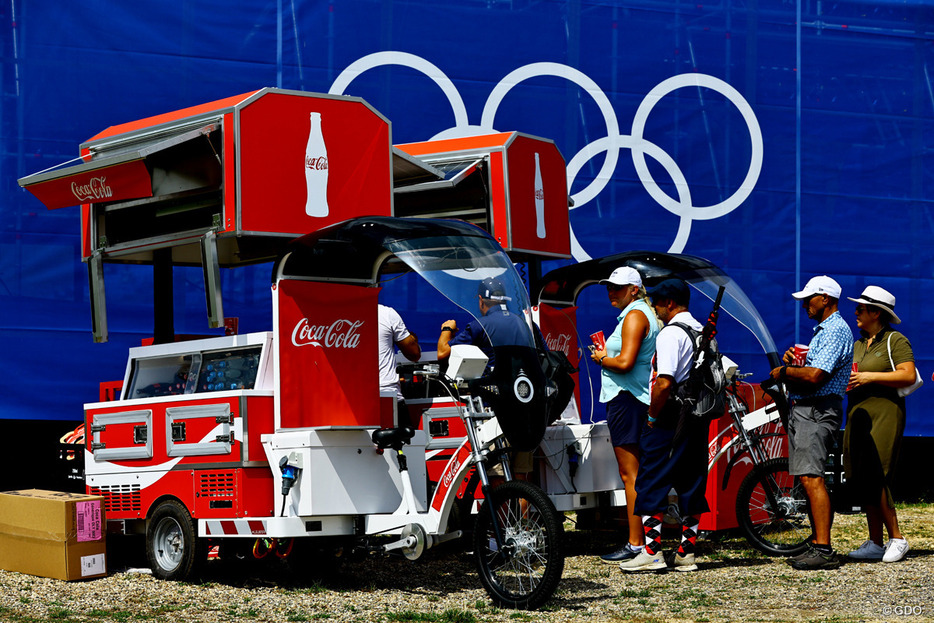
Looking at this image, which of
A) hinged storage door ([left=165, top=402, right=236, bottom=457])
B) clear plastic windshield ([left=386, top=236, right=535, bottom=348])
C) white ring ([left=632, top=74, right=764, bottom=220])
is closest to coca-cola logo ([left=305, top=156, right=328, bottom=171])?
clear plastic windshield ([left=386, top=236, right=535, bottom=348])

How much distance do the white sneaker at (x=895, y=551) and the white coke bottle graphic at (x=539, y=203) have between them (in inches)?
130

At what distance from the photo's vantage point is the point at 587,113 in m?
10.8

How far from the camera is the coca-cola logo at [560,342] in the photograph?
8.46 metres

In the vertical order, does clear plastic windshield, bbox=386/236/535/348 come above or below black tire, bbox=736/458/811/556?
above

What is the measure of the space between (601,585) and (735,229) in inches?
218

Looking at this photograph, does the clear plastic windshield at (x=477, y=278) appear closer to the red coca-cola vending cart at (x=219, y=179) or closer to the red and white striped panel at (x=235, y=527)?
the red coca-cola vending cart at (x=219, y=179)

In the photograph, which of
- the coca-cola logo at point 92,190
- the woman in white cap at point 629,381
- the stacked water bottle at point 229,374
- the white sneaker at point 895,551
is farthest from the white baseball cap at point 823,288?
the coca-cola logo at point 92,190

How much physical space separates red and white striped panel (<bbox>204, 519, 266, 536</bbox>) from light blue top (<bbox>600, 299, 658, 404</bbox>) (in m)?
2.16

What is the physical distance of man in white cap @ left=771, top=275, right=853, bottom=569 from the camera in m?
6.68

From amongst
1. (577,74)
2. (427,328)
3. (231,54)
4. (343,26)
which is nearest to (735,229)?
(577,74)

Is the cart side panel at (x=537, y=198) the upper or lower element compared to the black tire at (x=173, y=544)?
upper

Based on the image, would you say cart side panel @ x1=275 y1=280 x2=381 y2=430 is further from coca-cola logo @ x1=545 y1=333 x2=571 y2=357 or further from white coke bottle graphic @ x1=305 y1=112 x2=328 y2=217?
coca-cola logo @ x1=545 y1=333 x2=571 y2=357

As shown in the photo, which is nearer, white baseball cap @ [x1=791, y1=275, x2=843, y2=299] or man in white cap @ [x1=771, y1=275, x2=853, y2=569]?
man in white cap @ [x1=771, y1=275, x2=853, y2=569]

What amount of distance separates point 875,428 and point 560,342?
7.90ft
